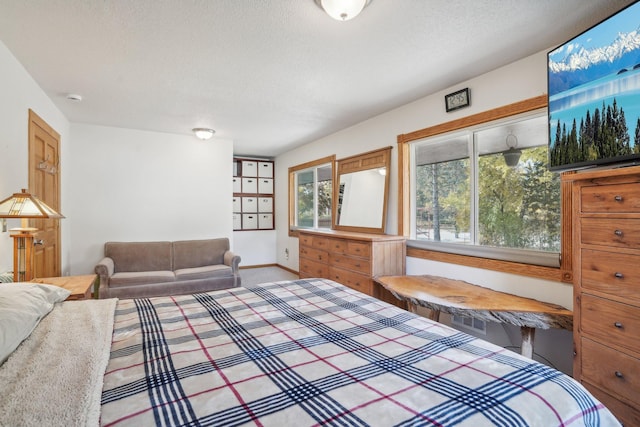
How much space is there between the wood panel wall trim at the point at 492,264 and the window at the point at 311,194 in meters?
2.25

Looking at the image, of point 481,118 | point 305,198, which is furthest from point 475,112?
point 305,198

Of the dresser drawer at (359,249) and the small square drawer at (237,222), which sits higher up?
the small square drawer at (237,222)

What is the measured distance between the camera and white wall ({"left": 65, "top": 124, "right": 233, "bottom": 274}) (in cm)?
447

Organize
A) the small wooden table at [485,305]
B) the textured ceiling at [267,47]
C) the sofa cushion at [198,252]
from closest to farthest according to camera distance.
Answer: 1. the textured ceiling at [267,47]
2. the small wooden table at [485,305]
3. the sofa cushion at [198,252]

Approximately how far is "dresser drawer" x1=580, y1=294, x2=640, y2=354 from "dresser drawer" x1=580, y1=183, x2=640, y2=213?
49 cm

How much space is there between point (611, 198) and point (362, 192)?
9.24ft

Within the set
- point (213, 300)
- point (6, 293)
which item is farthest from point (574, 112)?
point (6, 293)

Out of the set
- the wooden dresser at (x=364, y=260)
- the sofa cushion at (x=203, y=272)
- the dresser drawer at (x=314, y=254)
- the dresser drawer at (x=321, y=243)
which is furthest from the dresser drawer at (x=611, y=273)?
the sofa cushion at (x=203, y=272)

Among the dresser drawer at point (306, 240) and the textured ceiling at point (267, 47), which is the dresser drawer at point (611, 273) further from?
the dresser drawer at point (306, 240)

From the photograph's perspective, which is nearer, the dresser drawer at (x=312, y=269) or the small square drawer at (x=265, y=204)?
the dresser drawer at (x=312, y=269)

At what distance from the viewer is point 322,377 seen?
1.00 m

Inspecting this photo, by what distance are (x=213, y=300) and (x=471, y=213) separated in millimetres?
2412

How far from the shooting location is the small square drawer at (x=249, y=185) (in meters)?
6.78

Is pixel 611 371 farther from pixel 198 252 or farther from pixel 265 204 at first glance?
pixel 265 204
